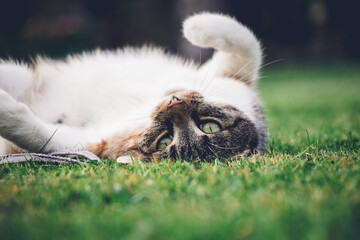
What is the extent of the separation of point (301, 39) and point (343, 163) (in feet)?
42.3

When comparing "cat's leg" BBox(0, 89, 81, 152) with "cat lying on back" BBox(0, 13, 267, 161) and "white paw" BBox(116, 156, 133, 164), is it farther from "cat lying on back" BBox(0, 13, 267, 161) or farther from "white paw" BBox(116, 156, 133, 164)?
"white paw" BBox(116, 156, 133, 164)

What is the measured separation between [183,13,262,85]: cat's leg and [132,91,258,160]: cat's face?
57cm

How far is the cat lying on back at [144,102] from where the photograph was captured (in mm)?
1960

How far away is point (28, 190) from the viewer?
1335 mm

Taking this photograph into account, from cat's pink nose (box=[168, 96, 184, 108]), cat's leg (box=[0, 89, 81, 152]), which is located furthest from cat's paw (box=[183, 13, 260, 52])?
cat's leg (box=[0, 89, 81, 152])

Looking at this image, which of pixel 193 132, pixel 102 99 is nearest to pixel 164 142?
pixel 193 132

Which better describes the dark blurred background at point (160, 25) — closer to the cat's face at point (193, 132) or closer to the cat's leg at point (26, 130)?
the cat's face at point (193, 132)

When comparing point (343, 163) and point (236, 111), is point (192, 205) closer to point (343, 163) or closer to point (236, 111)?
point (343, 163)

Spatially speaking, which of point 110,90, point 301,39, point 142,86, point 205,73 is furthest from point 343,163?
point 301,39

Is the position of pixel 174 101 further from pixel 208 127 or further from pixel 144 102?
pixel 144 102

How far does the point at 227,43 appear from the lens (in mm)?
2416

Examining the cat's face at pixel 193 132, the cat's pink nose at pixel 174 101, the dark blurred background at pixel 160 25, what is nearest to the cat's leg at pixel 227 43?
the cat's face at pixel 193 132

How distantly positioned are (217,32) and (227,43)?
0.43 feet

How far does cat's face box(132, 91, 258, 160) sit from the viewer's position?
195 centimetres
